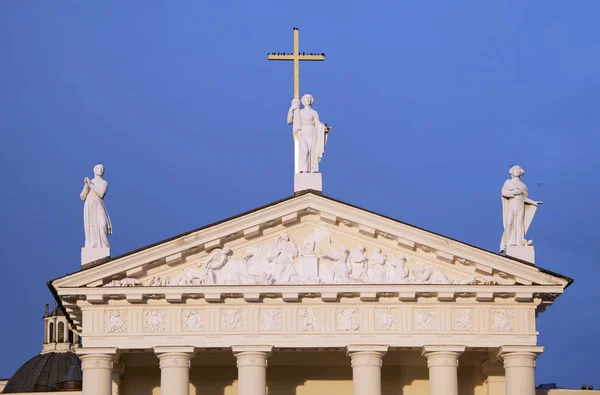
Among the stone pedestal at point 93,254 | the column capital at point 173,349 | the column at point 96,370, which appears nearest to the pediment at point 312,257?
the stone pedestal at point 93,254

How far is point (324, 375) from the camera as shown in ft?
147

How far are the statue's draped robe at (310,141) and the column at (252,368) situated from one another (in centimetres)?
520

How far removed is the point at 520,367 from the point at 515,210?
4.34 meters

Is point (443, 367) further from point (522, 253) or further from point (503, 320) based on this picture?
point (522, 253)

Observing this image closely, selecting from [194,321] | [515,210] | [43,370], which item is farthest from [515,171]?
[43,370]

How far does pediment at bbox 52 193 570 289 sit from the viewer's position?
41.5 m

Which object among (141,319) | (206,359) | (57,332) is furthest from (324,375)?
(57,332)

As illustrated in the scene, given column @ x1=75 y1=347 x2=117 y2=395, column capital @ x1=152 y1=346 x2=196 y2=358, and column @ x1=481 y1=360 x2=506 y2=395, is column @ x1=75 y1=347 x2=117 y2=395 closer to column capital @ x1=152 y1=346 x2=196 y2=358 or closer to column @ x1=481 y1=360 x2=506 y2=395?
column capital @ x1=152 y1=346 x2=196 y2=358

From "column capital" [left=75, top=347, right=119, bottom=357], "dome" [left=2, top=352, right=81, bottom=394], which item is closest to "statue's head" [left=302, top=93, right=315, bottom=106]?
"column capital" [left=75, top=347, right=119, bottom=357]

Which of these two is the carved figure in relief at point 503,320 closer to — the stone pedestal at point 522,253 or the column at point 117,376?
the stone pedestal at point 522,253

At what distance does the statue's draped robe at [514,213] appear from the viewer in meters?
42.8

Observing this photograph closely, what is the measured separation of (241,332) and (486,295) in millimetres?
6566

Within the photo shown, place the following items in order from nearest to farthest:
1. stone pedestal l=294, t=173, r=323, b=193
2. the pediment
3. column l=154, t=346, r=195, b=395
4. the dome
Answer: column l=154, t=346, r=195, b=395 < the pediment < stone pedestal l=294, t=173, r=323, b=193 < the dome

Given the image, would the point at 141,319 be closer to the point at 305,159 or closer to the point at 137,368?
the point at 137,368
